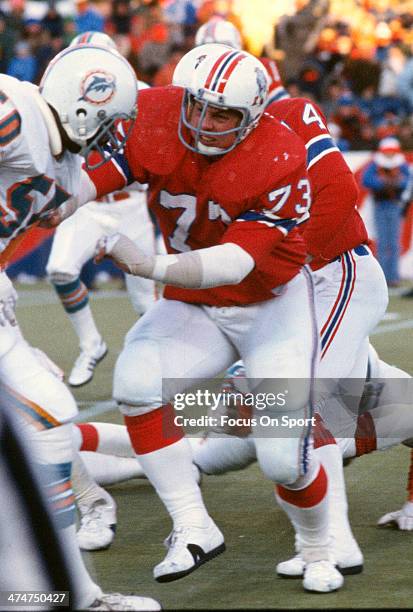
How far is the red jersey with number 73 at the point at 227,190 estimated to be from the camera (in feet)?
12.0

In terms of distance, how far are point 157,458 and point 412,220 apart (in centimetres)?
843

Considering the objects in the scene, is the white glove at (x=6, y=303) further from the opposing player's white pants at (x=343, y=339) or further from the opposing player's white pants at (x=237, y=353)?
the opposing player's white pants at (x=343, y=339)

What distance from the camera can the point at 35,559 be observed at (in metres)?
2.36

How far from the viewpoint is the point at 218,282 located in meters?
3.54

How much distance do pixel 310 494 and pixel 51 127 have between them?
1288 millimetres

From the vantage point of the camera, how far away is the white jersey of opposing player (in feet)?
10.7

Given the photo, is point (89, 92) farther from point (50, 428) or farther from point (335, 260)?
point (335, 260)

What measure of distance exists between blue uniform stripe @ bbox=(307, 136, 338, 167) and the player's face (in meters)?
0.64

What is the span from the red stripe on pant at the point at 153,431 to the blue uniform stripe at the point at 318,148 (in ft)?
3.70

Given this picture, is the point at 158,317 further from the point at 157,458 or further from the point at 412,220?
the point at 412,220

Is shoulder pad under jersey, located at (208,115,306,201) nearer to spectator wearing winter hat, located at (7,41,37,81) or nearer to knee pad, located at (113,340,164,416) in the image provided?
knee pad, located at (113,340,164,416)

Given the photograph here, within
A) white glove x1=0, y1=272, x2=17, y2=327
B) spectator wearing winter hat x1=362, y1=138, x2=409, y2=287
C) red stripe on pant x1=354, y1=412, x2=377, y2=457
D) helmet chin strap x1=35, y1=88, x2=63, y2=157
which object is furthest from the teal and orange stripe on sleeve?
spectator wearing winter hat x1=362, y1=138, x2=409, y2=287

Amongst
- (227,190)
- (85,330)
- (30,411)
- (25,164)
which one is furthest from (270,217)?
(85,330)


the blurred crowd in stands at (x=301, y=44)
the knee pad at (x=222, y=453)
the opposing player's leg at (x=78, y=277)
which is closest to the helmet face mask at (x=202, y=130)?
the knee pad at (x=222, y=453)
